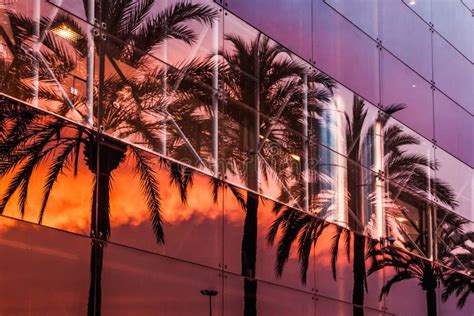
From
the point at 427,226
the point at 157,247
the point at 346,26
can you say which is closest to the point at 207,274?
the point at 157,247


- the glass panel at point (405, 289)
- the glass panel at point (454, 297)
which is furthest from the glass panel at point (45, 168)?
the glass panel at point (454, 297)

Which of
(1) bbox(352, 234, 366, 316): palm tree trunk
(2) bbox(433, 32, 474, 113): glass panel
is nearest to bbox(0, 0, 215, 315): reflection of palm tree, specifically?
(1) bbox(352, 234, 366, 316): palm tree trunk

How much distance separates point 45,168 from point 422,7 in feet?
Result: 40.7

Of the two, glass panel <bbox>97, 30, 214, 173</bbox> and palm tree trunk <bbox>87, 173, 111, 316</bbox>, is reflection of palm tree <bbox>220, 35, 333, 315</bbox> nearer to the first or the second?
glass panel <bbox>97, 30, 214, 173</bbox>

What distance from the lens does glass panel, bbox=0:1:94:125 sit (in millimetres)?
11719

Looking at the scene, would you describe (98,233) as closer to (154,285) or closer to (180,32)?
(154,285)

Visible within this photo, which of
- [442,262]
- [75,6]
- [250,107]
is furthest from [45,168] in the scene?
[442,262]

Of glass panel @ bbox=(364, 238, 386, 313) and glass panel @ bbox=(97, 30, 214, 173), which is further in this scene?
glass panel @ bbox=(364, 238, 386, 313)

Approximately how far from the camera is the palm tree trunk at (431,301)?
21219 mm

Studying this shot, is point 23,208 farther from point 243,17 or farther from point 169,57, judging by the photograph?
point 243,17

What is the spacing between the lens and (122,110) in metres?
13.2

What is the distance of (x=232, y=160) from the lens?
1535 centimetres

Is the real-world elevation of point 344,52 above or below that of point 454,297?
above

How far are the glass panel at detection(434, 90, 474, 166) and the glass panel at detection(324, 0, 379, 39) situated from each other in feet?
9.68
